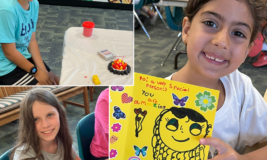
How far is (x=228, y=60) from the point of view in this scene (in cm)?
61

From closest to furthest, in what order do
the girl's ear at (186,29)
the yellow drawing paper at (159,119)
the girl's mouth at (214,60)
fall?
the yellow drawing paper at (159,119) < the girl's mouth at (214,60) < the girl's ear at (186,29)

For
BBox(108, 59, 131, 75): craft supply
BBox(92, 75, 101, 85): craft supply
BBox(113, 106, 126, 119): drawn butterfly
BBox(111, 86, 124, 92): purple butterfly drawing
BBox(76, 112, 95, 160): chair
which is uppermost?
BBox(108, 59, 131, 75): craft supply

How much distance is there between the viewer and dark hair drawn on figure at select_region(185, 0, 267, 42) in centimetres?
61

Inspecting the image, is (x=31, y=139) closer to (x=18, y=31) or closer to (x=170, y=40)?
(x=18, y=31)

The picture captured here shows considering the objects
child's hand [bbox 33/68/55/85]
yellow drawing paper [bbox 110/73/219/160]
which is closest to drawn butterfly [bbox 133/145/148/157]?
yellow drawing paper [bbox 110/73/219/160]

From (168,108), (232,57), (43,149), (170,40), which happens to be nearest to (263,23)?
(232,57)

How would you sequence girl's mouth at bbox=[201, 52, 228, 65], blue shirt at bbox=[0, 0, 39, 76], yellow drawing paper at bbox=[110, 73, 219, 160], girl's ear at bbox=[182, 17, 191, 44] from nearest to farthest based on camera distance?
1. blue shirt at bbox=[0, 0, 39, 76]
2. yellow drawing paper at bbox=[110, 73, 219, 160]
3. girl's mouth at bbox=[201, 52, 228, 65]
4. girl's ear at bbox=[182, 17, 191, 44]

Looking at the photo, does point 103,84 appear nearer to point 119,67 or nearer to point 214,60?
point 119,67

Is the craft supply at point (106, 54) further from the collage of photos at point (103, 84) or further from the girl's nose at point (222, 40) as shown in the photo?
the girl's nose at point (222, 40)

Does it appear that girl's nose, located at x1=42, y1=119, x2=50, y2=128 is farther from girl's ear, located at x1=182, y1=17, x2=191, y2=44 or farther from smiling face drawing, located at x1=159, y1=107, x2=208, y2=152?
girl's ear, located at x1=182, y1=17, x2=191, y2=44

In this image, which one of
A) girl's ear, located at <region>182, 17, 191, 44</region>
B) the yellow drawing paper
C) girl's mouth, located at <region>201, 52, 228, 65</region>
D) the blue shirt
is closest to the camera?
the blue shirt

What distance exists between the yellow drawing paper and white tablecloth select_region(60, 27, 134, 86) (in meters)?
0.04

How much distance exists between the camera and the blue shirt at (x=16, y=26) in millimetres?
405

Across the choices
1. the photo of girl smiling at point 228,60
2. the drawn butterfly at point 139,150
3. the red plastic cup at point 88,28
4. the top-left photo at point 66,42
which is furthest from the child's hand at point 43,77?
the photo of girl smiling at point 228,60
